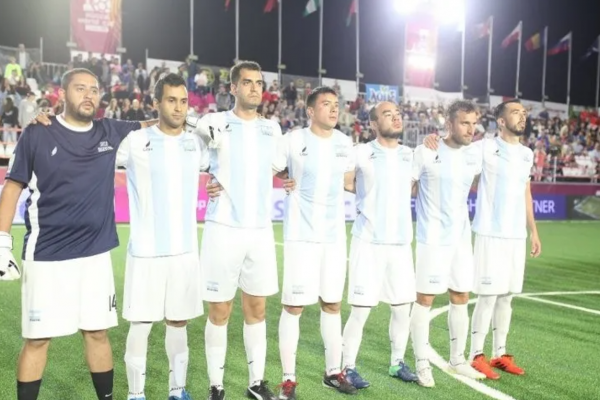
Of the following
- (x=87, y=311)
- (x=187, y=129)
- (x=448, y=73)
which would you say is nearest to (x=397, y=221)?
(x=187, y=129)

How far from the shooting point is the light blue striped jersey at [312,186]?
5098mm

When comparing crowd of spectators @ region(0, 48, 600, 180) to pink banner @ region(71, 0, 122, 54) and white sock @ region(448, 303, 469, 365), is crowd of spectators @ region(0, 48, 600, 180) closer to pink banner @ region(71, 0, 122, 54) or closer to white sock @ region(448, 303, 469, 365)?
pink banner @ region(71, 0, 122, 54)

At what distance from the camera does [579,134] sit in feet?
102

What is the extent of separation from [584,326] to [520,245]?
247cm

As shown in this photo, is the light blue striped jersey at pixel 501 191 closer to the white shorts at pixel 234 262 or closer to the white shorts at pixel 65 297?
the white shorts at pixel 234 262

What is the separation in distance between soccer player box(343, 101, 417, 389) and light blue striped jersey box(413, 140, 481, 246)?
0.23 metres

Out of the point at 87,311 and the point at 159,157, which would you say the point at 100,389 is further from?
the point at 159,157

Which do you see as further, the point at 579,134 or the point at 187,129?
the point at 579,134

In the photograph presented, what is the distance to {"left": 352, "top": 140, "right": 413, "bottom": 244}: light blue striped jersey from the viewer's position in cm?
540

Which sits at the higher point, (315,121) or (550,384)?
(315,121)

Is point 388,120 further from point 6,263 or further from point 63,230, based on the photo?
point 6,263

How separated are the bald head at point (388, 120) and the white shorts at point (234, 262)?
1.36 m

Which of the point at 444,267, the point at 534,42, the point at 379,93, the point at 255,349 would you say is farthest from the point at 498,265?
the point at 534,42

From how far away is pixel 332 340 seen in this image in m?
5.24
